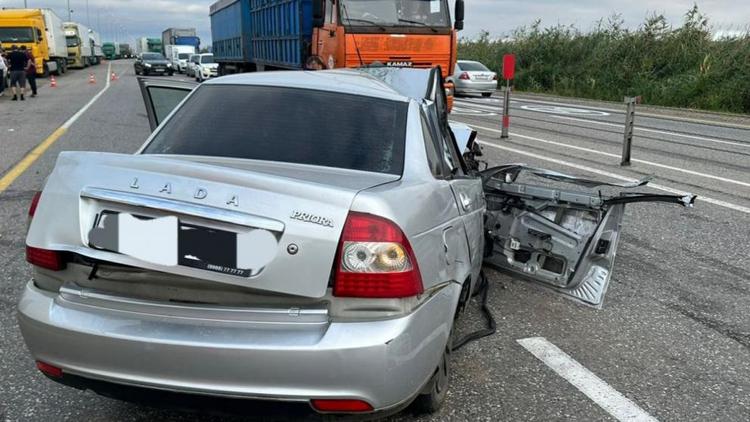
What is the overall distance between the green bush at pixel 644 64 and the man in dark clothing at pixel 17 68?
21986 millimetres

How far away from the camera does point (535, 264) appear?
15.3 feet

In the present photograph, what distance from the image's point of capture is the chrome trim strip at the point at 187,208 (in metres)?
2.23

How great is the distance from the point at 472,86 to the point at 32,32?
21.9m

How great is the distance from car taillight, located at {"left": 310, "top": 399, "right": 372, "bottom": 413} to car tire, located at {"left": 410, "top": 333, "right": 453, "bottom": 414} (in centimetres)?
58

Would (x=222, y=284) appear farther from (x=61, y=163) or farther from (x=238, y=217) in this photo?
(x=61, y=163)

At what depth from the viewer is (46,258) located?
251 centimetres

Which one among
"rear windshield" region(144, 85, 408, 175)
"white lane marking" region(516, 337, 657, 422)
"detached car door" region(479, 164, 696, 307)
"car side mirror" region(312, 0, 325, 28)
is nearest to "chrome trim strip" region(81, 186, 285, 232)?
"rear windshield" region(144, 85, 408, 175)

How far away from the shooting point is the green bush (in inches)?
912

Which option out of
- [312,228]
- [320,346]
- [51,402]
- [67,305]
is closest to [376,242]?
[312,228]

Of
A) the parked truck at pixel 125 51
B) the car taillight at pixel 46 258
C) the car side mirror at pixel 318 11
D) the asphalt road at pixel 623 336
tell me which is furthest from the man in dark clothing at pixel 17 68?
the parked truck at pixel 125 51

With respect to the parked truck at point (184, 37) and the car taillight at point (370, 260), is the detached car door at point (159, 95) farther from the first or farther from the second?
the parked truck at point (184, 37)

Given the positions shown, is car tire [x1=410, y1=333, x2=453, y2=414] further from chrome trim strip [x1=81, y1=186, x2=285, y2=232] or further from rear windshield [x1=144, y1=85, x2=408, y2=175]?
chrome trim strip [x1=81, y1=186, x2=285, y2=232]

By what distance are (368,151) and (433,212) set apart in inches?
21.2

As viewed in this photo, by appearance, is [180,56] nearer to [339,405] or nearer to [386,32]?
[386,32]
